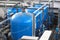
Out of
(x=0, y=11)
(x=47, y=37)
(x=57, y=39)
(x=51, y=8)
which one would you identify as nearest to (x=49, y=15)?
(x=51, y=8)

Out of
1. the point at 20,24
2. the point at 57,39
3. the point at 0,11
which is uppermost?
the point at 0,11

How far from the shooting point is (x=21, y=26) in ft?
9.24

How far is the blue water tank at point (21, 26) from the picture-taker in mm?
2797

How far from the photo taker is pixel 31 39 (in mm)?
921

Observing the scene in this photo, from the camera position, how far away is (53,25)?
5520 mm

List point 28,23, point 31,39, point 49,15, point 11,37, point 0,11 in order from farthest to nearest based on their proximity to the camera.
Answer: point 49,15 < point 0,11 < point 11,37 < point 28,23 < point 31,39

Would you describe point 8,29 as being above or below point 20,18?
below

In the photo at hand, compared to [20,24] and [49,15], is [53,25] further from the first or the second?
[20,24]

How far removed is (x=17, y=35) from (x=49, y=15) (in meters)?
2.77

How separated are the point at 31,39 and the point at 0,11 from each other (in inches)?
96.0

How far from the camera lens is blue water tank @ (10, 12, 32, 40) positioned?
2797 millimetres

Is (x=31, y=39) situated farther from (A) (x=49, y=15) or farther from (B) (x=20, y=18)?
(A) (x=49, y=15)

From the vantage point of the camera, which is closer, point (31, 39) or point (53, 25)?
point (31, 39)

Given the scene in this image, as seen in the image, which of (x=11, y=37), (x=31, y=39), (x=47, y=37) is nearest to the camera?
(x=31, y=39)
